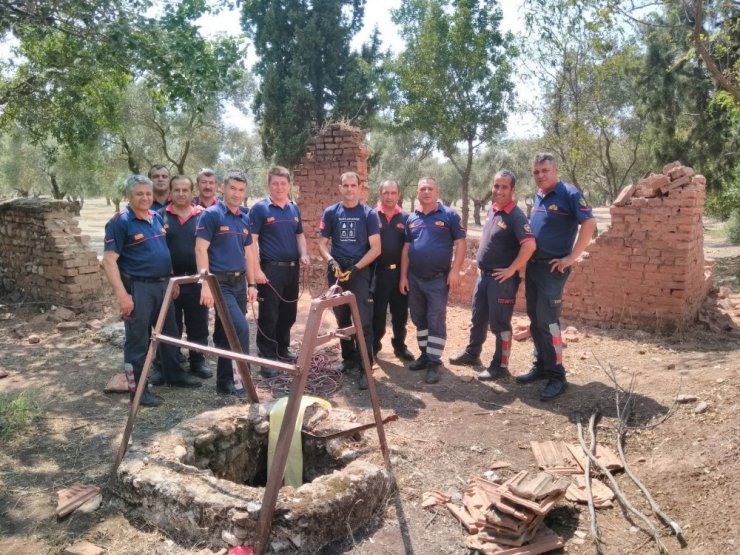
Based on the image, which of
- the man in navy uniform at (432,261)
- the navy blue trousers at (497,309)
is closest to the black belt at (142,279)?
the man in navy uniform at (432,261)

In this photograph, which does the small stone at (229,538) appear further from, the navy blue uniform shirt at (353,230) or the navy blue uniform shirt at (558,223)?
the navy blue uniform shirt at (558,223)

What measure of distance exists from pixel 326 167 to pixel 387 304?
3.91m

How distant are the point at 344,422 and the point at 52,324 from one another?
5.50 meters

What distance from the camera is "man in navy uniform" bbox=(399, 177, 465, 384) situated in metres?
5.04

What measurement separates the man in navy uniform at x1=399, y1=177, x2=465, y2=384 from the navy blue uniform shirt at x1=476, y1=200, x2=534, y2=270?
0.23 m

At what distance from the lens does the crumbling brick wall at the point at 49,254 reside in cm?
779

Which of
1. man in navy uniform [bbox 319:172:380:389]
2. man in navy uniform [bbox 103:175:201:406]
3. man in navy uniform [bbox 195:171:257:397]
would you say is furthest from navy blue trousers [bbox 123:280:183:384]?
man in navy uniform [bbox 319:172:380:389]

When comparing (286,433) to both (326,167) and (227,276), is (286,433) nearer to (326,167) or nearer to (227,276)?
(227,276)

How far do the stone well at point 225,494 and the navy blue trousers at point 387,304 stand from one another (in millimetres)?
1958

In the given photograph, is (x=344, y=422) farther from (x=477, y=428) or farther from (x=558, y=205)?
(x=558, y=205)

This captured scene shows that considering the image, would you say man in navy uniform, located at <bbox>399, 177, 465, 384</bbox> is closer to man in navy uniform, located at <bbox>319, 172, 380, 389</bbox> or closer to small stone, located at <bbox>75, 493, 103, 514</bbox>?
man in navy uniform, located at <bbox>319, 172, 380, 389</bbox>

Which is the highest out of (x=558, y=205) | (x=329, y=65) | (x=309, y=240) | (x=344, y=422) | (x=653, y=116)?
(x=329, y=65)

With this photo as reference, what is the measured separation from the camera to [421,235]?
5.11m

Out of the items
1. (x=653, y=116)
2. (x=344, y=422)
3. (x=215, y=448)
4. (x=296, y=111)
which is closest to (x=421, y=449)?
(x=344, y=422)
